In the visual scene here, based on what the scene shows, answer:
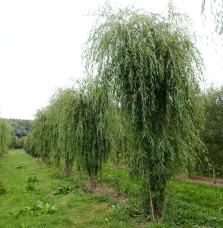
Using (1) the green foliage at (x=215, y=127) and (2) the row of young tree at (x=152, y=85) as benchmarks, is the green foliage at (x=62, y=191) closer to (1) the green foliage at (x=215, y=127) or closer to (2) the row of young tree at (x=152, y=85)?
(2) the row of young tree at (x=152, y=85)

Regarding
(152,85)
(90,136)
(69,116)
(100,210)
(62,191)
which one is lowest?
(62,191)

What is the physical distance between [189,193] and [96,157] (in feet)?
14.0

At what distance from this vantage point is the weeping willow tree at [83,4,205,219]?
15.6ft

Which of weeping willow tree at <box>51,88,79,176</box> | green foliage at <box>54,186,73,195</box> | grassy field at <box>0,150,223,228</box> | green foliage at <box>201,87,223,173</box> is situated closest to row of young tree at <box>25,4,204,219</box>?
grassy field at <box>0,150,223,228</box>

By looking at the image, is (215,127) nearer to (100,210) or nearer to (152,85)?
(100,210)

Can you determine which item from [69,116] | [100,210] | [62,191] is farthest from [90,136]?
[100,210]

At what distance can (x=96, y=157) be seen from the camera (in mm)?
8766

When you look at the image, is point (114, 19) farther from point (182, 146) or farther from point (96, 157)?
point (96, 157)

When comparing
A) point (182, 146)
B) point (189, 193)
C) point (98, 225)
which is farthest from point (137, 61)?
point (189, 193)

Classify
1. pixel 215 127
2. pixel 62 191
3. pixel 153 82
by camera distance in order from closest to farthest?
1. pixel 153 82
2. pixel 62 191
3. pixel 215 127

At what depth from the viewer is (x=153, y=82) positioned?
503cm

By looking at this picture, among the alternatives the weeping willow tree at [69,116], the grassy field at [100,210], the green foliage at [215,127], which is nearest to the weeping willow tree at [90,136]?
the weeping willow tree at [69,116]

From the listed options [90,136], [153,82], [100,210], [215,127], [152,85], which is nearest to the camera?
[152,85]

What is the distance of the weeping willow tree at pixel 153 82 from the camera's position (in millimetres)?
4758
